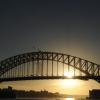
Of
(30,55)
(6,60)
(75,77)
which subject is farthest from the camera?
(6,60)

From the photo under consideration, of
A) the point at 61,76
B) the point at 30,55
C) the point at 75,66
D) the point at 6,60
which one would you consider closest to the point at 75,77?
the point at 61,76

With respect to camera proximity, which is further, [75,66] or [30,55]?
[30,55]

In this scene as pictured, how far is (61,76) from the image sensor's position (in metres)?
125

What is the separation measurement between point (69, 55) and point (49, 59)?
22.5 feet

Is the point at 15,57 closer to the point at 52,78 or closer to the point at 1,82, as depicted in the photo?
the point at 1,82

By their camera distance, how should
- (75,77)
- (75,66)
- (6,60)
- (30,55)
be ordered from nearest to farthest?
(75,77) → (75,66) → (30,55) → (6,60)

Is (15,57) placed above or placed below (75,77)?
above

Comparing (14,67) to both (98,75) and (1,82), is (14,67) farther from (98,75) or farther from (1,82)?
(98,75)

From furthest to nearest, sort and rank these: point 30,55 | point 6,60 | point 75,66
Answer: point 6,60
point 30,55
point 75,66

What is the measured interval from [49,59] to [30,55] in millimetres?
7806

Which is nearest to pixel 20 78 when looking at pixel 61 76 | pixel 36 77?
pixel 36 77

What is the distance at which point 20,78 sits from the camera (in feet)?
448

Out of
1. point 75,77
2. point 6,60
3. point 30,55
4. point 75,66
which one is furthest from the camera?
point 6,60

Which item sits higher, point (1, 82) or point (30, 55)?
point (30, 55)
